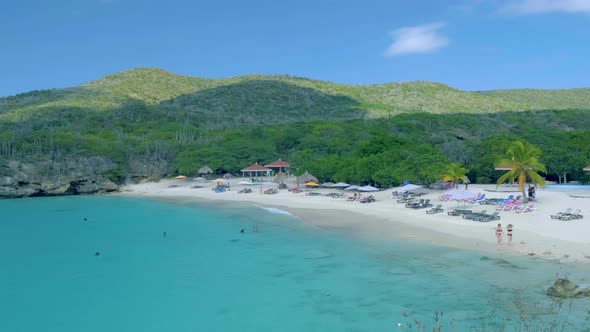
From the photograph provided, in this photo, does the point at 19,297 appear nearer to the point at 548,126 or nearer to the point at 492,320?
the point at 492,320

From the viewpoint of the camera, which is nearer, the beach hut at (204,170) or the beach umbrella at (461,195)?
the beach umbrella at (461,195)

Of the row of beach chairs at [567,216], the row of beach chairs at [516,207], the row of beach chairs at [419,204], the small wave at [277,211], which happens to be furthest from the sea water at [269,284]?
the row of beach chairs at [516,207]

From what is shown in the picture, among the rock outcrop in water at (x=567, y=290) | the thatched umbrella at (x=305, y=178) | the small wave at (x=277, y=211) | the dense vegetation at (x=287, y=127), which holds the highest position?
the dense vegetation at (x=287, y=127)

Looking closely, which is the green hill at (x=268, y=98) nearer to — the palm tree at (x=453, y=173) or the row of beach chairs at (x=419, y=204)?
the palm tree at (x=453, y=173)

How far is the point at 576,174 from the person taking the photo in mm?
45781

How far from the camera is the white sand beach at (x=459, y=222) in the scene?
70.7 ft

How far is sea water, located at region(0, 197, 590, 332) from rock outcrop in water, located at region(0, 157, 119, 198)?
28324mm

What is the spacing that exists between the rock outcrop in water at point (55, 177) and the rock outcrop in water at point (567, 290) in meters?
54.8

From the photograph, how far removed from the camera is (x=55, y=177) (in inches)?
2290

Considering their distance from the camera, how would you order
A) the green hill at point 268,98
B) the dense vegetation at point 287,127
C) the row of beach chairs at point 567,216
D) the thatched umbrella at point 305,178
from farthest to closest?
the green hill at point 268,98 < the thatched umbrella at point 305,178 < the dense vegetation at point 287,127 < the row of beach chairs at point 567,216

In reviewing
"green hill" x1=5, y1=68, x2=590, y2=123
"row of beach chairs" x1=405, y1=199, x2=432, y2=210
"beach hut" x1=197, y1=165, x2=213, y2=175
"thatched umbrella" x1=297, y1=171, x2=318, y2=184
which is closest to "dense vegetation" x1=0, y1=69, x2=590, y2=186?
"green hill" x1=5, y1=68, x2=590, y2=123

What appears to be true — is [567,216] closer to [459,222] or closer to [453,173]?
[459,222]

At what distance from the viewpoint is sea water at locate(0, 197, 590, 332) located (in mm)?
14914

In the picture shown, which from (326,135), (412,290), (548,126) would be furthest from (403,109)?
(412,290)
